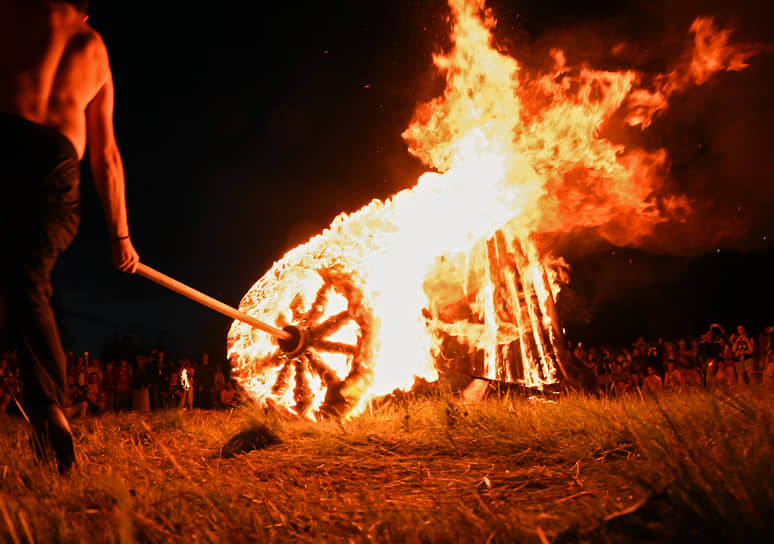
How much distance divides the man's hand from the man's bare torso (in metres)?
0.54

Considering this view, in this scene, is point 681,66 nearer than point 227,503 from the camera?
No

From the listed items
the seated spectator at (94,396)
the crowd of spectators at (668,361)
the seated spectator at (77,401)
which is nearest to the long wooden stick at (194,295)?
the crowd of spectators at (668,361)

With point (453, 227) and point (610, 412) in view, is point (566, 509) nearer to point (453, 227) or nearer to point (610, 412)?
point (610, 412)

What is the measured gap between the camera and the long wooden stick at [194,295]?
3.22m

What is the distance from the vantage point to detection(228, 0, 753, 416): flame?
187 inches

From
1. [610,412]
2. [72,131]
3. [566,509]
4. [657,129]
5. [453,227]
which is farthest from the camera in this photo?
[657,129]

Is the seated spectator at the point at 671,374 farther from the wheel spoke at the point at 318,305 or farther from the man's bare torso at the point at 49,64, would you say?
the man's bare torso at the point at 49,64

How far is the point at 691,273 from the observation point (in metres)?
17.2

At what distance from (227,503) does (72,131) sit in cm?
181

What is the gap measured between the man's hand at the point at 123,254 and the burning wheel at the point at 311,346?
173 centimetres

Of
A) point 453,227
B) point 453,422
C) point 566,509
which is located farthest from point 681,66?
point 566,509

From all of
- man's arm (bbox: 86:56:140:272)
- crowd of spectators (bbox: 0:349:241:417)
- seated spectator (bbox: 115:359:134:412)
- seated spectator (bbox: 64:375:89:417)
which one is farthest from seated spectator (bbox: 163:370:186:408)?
man's arm (bbox: 86:56:140:272)

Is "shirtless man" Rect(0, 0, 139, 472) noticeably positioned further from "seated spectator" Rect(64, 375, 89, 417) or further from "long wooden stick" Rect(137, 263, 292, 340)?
"seated spectator" Rect(64, 375, 89, 417)

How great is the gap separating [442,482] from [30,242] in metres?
2.06
